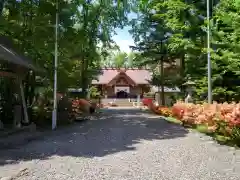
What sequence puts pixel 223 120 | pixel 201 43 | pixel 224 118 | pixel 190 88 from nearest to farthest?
pixel 224 118 → pixel 223 120 → pixel 201 43 → pixel 190 88

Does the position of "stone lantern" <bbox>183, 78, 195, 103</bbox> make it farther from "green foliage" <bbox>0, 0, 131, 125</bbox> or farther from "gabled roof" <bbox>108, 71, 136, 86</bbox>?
"gabled roof" <bbox>108, 71, 136, 86</bbox>

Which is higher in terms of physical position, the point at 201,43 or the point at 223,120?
the point at 201,43

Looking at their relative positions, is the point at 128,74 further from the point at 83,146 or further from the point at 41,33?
the point at 83,146

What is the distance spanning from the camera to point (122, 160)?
9.01m

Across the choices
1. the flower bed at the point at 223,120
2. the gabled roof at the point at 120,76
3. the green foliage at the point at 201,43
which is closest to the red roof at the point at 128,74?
the gabled roof at the point at 120,76

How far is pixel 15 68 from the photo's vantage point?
15938 mm

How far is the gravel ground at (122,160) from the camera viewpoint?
291 inches

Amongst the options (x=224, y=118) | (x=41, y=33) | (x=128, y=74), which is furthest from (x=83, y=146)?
(x=128, y=74)

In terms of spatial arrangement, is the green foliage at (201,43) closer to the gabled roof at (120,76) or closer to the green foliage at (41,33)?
the green foliage at (41,33)

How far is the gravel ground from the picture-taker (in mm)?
7398

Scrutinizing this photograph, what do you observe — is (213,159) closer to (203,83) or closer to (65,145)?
(65,145)

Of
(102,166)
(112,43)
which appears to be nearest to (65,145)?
(102,166)

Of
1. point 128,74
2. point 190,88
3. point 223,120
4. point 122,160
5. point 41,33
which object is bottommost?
point 122,160

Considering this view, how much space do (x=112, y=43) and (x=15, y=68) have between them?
22.6 m
